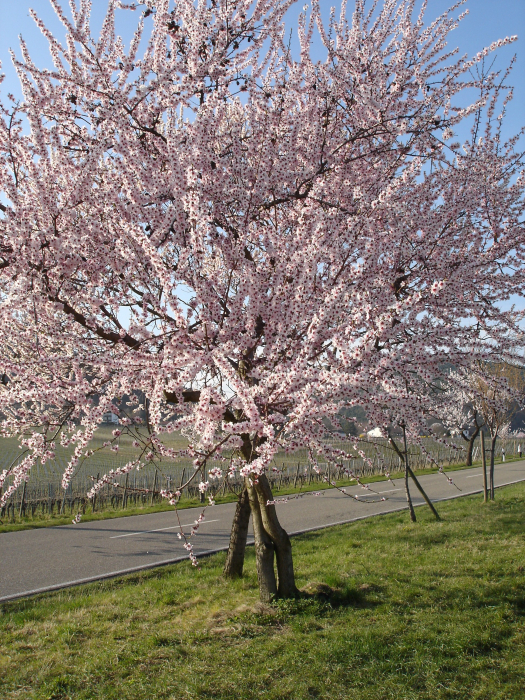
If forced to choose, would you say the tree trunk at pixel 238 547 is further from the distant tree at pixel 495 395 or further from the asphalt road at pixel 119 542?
the distant tree at pixel 495 395

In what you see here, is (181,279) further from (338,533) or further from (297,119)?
(338,533)

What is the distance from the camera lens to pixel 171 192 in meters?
4.80

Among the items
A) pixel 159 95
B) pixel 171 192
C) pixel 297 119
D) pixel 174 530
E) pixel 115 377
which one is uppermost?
pixel 159 95

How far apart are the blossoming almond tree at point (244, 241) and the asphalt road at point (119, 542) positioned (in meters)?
3.11

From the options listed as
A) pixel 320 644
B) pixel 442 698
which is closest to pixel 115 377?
pixel 320 644

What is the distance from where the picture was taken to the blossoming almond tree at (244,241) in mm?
3775

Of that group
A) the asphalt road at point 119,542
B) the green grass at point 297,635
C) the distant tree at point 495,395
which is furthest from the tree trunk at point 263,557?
the distant tree at point 495,395

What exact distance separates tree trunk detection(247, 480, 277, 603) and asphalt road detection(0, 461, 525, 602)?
157cm

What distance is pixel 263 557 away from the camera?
19.9ft

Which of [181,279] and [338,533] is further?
[338,533]

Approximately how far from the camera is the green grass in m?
3.98

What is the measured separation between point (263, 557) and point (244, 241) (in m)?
3.96

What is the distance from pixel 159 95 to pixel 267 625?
6.19 meters

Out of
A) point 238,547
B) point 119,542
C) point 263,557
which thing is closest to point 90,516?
point 119,542
